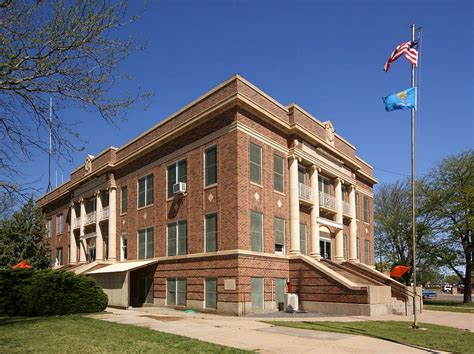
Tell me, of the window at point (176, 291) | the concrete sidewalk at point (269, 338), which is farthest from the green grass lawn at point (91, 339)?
the window at point (176, 291)

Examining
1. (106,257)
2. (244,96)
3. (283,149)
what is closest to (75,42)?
(244,96)

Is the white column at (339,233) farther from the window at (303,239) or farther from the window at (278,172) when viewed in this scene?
the window at (278,172)

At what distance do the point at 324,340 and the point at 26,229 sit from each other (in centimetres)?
3573

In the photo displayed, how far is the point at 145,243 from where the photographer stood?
30.0 m

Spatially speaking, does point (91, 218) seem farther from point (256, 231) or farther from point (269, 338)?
point (269, 338)

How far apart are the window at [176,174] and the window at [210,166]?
2146 millimetres

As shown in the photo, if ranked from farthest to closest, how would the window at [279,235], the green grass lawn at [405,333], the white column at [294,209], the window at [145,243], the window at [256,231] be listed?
the window at [145,243] < the white column at [294,209] < the window at [279,235] < the window at [256,231] < the green grass lawn at [405,333]

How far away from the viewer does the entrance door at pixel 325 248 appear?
30.9 meters

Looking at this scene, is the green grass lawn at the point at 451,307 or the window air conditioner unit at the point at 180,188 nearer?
the window air conditioner unit at the point at 180,188

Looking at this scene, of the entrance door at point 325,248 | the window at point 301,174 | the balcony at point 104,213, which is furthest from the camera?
the balcony at point 104,213

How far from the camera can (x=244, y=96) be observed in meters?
23.3

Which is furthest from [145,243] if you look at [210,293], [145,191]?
[210,293]

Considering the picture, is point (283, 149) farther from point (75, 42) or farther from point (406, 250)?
point (406, 250)

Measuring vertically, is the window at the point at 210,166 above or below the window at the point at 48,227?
above
